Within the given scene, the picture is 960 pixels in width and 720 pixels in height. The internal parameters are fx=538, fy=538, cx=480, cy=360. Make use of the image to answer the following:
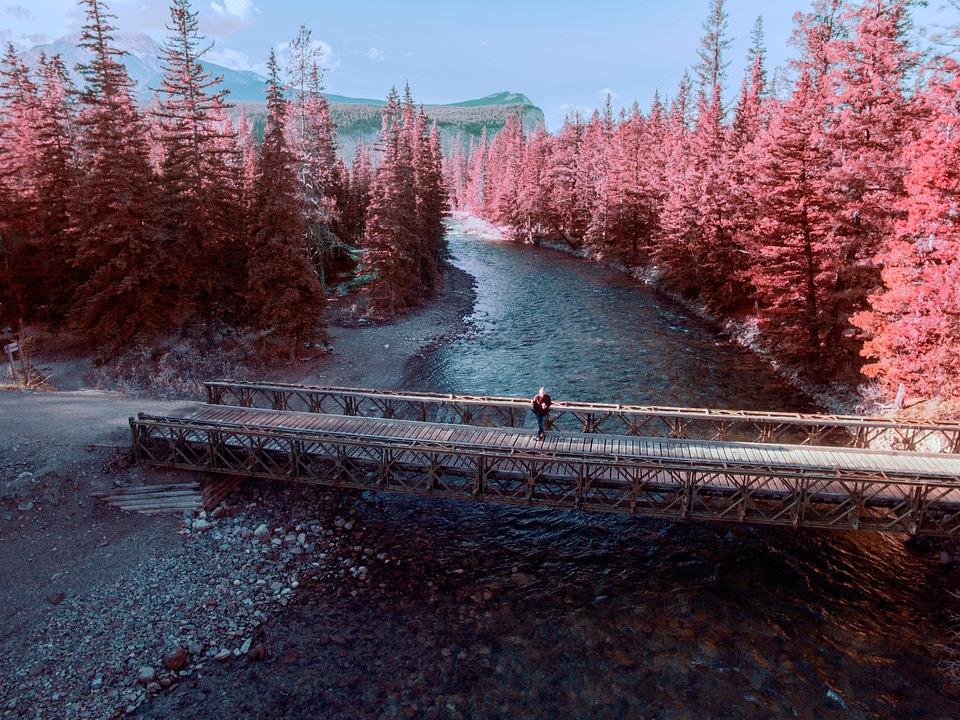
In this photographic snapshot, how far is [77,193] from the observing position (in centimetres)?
2777

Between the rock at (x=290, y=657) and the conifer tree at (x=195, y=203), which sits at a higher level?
the conifer tree at (x=195, y=203)

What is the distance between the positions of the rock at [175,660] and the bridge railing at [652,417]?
32.0 ft

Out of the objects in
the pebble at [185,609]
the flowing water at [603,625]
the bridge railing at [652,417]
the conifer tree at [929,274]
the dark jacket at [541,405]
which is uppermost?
the conifer tree at [929,274]

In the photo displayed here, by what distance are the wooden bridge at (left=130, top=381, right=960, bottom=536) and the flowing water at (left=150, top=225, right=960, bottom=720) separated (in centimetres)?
152

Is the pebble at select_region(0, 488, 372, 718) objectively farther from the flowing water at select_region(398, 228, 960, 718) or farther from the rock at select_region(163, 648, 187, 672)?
the flowing water at select_region(398, 228, 960, 718)

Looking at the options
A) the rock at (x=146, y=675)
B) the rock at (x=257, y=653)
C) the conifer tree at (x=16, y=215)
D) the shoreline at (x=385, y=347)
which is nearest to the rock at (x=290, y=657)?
the rock at (x=257, y=653)

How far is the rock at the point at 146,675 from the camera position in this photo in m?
11.3

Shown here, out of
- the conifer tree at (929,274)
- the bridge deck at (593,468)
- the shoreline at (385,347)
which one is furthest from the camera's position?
the shoreline at (385,347)

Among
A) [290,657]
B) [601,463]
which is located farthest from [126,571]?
[601,463]

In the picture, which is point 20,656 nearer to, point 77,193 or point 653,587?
point 653,587

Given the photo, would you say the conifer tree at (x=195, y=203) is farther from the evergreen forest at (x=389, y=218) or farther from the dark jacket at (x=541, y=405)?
the dark jacket at (x=541, y=405)

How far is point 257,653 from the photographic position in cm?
1202

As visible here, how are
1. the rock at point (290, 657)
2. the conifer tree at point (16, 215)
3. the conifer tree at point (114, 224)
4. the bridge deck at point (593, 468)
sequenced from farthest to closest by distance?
the conifer tree at point (16, 215) < the conifer tree at point (114, 224) < the bridge deck at point (593, 468) < the rock at point (290, 657)

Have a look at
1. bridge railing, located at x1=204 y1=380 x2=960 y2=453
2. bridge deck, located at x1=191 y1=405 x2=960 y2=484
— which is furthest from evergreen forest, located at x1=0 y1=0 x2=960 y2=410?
bridge deck, located at x1=191 y1=405 x2=960 y2=484
